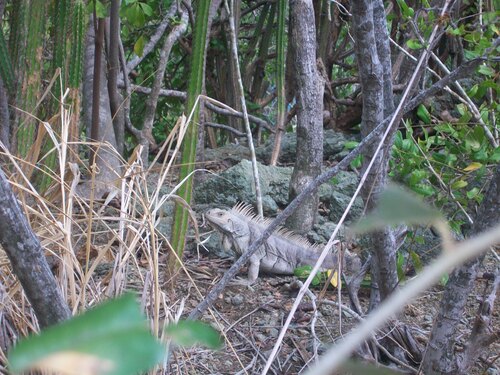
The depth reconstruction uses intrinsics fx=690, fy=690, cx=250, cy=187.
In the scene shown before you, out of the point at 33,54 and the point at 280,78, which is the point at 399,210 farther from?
the point at 280,78

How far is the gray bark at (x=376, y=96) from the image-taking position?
210 centimetres

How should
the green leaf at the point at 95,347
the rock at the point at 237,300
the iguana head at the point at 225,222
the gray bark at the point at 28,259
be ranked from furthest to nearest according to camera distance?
the iguana head at the point at 225,222 → the rock at the point at 237,300 → the gray bark at the point at 28,259 → the green leaf at the point at 95,347

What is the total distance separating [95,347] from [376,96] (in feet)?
6.75

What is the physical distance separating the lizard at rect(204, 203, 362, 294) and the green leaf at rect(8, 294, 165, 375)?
3672mm

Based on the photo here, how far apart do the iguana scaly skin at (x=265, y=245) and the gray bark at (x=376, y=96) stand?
1.47 metres

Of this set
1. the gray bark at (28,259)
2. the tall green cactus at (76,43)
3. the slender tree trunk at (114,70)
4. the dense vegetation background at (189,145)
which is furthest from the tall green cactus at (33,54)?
the gray bark at (28,259)

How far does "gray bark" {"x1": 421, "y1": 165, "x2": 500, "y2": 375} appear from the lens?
1.99m

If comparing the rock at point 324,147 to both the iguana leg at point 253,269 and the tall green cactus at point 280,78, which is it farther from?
the iguana leg at point 253,269

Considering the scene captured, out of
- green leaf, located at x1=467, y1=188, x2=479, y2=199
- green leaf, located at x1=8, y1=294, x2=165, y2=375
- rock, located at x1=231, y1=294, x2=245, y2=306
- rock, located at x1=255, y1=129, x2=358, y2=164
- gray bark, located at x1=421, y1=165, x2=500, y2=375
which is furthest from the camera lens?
rock, located at x1=255, y1=129, x2=358, y2=164

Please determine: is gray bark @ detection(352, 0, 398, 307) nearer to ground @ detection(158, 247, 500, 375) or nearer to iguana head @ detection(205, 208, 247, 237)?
ground @ detection(158, 247, 500, 375)

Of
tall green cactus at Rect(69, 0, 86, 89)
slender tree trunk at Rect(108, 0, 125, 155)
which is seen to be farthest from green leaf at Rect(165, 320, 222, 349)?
slender tree trunk at Rect(108, 0, 125, 155)

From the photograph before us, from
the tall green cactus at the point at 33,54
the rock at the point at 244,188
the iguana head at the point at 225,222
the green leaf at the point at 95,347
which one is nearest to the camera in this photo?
the green leaf at the point at 95,347

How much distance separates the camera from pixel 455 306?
Answer: 2.14 m

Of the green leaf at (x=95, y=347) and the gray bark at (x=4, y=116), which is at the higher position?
the green leaf at (x=95, y=347)
